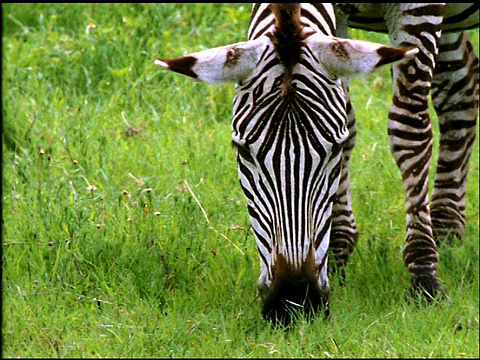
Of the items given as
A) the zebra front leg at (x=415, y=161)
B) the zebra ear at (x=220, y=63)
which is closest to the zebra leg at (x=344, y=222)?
the zebra front leg at (x=415, y=161)

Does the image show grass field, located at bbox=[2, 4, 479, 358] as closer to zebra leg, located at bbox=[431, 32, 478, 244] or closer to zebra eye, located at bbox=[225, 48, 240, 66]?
zebra leg, located at bbox=[431, 32, 478, 244]

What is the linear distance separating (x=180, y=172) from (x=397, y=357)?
9.76ft

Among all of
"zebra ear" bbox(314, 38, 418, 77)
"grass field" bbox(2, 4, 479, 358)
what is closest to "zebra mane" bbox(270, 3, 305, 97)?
"zebra ear" bbox(314, 38, 418, 77)

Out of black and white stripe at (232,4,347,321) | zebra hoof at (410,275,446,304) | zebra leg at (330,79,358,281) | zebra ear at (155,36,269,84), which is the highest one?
zebra ear at (155,36,269,84)

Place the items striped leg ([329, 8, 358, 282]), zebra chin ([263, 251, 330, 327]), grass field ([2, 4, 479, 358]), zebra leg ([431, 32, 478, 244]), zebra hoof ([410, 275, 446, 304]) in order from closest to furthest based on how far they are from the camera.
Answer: zebra chin ([263, 251, 330, 327]) < grass field ([2, 4, 479, 358]) < zebra hoof ([410, 275, 446, 304]) < striped leg ([329, 8, 358, 282]) < zebra leg ([431, 32, 478, 244])

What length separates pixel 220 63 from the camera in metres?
4.48

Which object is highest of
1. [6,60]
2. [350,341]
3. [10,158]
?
[6,60]

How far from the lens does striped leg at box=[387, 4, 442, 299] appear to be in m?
5.43

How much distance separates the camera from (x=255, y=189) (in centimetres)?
461

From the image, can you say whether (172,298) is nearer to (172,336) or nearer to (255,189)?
(172,336)

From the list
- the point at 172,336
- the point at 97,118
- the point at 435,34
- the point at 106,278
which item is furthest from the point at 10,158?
the point at 435,34

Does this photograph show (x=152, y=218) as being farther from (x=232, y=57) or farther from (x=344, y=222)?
(x=232, y=57)

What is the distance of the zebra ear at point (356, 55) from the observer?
4.44 meters

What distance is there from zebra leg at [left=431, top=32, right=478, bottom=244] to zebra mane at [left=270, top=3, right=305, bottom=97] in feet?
8.84
